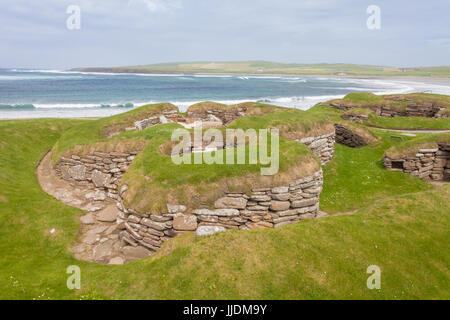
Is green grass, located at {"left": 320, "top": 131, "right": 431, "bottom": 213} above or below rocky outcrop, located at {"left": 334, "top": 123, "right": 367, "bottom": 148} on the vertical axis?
below

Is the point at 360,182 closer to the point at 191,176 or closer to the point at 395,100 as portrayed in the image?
the point at 191,176

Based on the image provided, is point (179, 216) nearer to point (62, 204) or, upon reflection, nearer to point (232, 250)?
point (232, 250)

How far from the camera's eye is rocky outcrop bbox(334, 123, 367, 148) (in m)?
20.2

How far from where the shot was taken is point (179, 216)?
8875 mm

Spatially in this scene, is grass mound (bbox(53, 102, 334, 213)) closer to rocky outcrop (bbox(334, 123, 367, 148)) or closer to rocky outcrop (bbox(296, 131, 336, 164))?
rocky outcrop (bbox(296, 131, 336, 164))

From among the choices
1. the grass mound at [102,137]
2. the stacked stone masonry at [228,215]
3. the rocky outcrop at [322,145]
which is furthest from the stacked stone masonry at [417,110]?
the grass mound at [102,137]

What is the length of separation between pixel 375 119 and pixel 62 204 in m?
27.9

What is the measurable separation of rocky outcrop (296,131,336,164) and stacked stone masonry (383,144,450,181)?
4063 mm

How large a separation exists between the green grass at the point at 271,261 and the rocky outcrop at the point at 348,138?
32.9 feet

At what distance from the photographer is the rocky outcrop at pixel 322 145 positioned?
16688 millimetres

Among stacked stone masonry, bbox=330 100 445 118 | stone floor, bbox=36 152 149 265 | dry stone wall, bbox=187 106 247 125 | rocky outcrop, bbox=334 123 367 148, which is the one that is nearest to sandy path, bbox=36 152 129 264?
stone floor, bbox=36 152 149 265

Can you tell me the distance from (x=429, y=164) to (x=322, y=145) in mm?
6561

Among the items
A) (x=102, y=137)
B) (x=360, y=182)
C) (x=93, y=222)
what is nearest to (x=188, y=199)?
(x=93, y=222)
